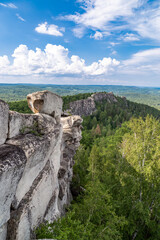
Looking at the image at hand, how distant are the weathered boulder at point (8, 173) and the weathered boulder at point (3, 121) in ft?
1.85

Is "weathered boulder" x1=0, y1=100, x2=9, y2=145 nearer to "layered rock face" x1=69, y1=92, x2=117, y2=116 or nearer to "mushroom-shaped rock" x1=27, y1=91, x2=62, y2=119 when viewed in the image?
"mushroom-shaped rock" x1=27, y1=91, x2=62, y2=119

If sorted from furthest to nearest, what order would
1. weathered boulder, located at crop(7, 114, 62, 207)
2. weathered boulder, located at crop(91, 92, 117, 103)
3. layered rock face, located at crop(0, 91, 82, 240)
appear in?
1. weathered boulder, located at crop(91, 92, 117, 103)
2. weathered boulder, located at crop(7, 114, 62, 207)
3. layered rock face, located at crop(0, 91, 82, 240)

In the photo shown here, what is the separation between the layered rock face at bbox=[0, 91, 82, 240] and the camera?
6816 mm

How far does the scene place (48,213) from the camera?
37.0ft

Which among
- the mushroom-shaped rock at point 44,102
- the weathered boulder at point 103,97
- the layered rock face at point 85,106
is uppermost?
the mushroom-shaped rock at point 44,102

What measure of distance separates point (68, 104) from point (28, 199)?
96826 millimetres

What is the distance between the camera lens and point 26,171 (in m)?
8.48

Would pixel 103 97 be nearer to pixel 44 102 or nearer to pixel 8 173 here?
pixel 44 102

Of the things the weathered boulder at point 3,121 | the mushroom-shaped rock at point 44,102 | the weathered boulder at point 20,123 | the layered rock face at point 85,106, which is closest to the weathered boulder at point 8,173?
the weathered boulder at point 3,121

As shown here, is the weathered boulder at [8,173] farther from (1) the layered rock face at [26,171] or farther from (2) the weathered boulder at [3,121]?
(2) the weathered boulder at [3,121]

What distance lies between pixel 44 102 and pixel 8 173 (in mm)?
7626

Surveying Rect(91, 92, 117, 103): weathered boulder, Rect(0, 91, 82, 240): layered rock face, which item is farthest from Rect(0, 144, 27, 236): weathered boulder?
Rect(91, 92, 117, 103): weathered boulder

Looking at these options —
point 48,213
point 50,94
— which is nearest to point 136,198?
point 48,213

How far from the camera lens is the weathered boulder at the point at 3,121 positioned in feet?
24.3
